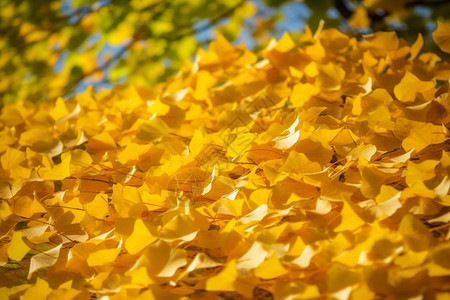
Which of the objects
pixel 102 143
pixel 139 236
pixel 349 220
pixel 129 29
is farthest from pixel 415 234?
pixel 129 29

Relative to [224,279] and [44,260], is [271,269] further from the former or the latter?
[44,260]

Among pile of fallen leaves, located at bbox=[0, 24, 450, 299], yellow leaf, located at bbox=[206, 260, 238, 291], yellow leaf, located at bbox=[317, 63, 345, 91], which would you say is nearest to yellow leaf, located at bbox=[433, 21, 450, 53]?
pile of fallen leaves, located at bbox=[0, 24, 450, 299]

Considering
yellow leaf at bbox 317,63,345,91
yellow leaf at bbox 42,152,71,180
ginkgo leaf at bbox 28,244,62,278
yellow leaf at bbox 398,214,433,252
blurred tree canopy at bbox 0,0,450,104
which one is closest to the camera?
yellow leaf at bbox 398,214,433,252

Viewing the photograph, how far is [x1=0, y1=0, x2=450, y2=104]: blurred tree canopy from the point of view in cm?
142

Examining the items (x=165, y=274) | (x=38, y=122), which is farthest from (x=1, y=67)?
(x=165, y=274)

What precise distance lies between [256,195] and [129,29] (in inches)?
48.8

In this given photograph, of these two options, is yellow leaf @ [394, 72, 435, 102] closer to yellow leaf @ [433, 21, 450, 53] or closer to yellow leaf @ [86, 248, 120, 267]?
yellow leaf @ [433, 21, 450, 53]

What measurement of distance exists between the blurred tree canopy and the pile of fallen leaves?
0.48m

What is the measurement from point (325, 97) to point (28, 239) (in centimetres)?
55

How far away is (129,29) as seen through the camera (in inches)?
64.8

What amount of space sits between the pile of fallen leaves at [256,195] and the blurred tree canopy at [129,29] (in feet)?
1.58

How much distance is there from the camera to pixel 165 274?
494mm

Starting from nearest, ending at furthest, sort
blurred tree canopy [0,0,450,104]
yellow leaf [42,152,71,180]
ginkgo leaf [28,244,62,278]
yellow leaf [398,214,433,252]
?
yellow leaf [398,214,433,252], ginkgo leaf [28,244,62,278], yellow leaf [42,152,71,180], blurred tree canopy [0,0,450,104]

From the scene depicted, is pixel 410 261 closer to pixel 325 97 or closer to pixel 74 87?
pixel 325 97
